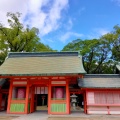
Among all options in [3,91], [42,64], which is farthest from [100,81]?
[3,91]

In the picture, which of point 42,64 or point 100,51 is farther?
point 100,51

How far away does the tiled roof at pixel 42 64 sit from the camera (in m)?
13.3

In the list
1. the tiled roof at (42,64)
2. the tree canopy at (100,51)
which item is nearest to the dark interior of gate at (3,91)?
the tiled roof at (42,64)

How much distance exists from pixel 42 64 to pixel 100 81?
563 centimetres

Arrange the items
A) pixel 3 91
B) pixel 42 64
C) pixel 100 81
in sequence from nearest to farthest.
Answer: pixel 100 81, pixel 42 64, pixel 3 91

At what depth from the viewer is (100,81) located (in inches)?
568

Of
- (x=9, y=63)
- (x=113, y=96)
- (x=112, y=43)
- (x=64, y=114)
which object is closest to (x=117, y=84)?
(x=113, y=96)

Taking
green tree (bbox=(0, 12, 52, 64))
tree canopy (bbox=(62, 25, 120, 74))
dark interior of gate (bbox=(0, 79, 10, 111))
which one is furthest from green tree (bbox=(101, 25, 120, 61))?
dark interior of gate (bbox=(0, 79, 10, 111))

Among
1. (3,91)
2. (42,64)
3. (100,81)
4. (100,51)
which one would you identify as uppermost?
(100,51)

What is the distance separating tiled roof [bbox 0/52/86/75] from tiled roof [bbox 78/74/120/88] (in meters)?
1.58

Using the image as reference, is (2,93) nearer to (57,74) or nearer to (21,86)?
(21,86)

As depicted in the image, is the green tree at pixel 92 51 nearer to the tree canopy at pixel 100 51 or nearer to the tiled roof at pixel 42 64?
the tree canopy at pixel 100 51

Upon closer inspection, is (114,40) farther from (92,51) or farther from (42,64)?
(42,64)

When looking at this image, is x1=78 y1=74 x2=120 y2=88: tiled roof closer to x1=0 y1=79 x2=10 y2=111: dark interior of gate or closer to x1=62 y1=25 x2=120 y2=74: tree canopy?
x1=0 y1=79 x2=10 y2=111: dark interior of gate
